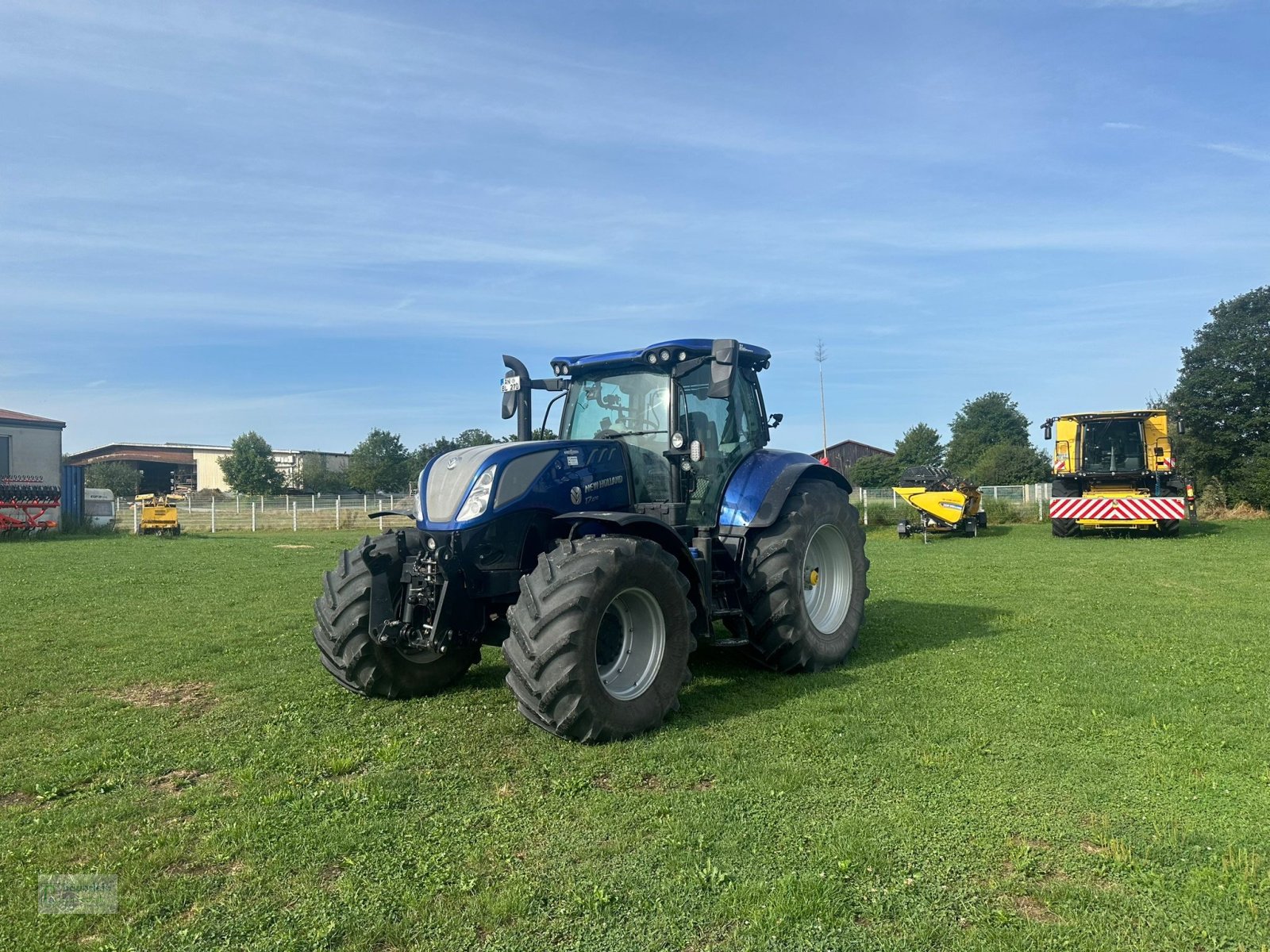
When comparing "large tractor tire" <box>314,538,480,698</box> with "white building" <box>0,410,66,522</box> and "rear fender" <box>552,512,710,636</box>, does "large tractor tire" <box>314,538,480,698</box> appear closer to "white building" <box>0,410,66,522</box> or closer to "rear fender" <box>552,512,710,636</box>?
"rear fender" <box>552,512,710,636</box>

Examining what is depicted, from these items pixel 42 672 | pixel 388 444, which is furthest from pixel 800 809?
pixel 388 444

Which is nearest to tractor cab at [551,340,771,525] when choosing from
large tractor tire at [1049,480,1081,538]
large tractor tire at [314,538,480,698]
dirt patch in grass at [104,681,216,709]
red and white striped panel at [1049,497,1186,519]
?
large tractor tire at [314,538,480,698]

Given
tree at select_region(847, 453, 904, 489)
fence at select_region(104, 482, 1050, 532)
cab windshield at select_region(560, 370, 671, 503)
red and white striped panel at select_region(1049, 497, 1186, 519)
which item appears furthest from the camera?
tree at select_region(847, 453, 904, 489)

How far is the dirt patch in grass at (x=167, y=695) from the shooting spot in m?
6.51

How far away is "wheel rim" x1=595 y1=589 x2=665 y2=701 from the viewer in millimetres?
5656

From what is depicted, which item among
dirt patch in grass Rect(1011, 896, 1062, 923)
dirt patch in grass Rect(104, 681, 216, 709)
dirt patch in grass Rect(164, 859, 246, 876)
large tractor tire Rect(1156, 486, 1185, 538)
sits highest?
large tractor tire Rect(1156, 486, 1185, 538)

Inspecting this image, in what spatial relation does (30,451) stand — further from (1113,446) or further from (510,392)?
(1113,446)

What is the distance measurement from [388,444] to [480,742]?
59830 mm

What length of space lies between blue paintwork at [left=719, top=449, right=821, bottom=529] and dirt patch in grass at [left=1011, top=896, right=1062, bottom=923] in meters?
3.89

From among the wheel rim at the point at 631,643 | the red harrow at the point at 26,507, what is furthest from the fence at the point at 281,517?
the wheel rim at the point at 631,643

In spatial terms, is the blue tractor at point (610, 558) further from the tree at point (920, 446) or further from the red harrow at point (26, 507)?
the tree at point (920, 446)

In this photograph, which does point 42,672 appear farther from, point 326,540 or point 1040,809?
point 326,540

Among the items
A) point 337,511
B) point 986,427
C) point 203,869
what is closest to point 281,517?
point 337,511

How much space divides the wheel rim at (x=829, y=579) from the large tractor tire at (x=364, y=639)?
313 cm
